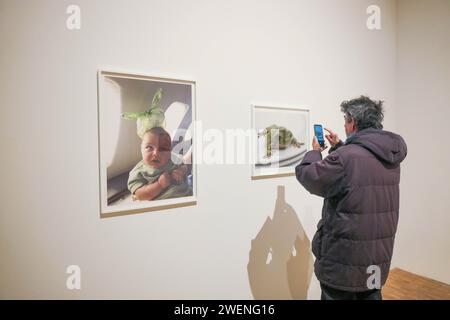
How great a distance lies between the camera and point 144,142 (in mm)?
1388

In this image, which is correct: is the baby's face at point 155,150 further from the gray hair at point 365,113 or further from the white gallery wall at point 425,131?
the white gallery wall at point 425,131

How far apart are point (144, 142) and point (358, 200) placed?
3.59ft

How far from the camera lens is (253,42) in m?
1.76

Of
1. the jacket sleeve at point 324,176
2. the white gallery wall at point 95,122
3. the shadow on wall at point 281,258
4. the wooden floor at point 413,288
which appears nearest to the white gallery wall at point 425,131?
the wooden floor at point 413,288

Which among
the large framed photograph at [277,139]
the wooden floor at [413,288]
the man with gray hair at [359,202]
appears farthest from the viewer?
the wooden floor at [413,288]

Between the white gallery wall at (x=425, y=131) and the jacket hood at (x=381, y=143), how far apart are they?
1601 millimetres

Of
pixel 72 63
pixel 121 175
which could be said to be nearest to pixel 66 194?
pixel 121 175

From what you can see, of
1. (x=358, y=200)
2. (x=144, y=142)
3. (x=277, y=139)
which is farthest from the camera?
(x=277, y=139)

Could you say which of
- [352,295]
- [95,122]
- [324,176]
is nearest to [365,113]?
[324,176]

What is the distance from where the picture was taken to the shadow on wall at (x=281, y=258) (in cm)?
182

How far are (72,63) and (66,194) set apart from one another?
605 mm

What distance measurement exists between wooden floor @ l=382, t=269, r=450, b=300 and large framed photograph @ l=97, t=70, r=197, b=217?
212 cm

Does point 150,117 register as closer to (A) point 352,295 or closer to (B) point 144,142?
(B) point 144,142
